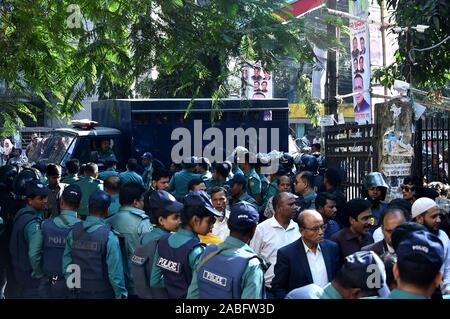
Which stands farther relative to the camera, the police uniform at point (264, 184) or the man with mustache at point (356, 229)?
the police uniform at point (264, 184)

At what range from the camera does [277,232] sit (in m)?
6.66

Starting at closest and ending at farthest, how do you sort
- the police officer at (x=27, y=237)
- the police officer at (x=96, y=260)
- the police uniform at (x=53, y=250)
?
the police officer at (x=96, y=260)
the police uniform at (x=53, y=250)
the police officer at (x=27, y=237)

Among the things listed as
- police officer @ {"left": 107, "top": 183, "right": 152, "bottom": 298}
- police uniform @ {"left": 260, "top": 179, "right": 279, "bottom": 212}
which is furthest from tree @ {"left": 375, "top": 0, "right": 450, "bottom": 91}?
police officer @ {"left": 107, "top": 183, "right": 152, "bottom": 298}

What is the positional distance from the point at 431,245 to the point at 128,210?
152 inches

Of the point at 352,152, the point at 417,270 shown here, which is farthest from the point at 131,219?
the point at 352,152

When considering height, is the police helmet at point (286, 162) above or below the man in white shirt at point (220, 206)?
above

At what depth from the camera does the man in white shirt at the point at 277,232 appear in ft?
21.6

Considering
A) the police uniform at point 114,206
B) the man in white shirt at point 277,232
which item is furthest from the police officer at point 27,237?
the man in white shirt at point 277,232

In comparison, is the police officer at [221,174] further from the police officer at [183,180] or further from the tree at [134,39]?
the tree at [134,39]

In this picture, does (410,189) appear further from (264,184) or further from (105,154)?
(105,154)

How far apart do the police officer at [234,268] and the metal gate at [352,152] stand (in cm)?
637

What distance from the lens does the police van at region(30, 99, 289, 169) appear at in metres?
14.7

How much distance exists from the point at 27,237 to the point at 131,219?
3.66ft
